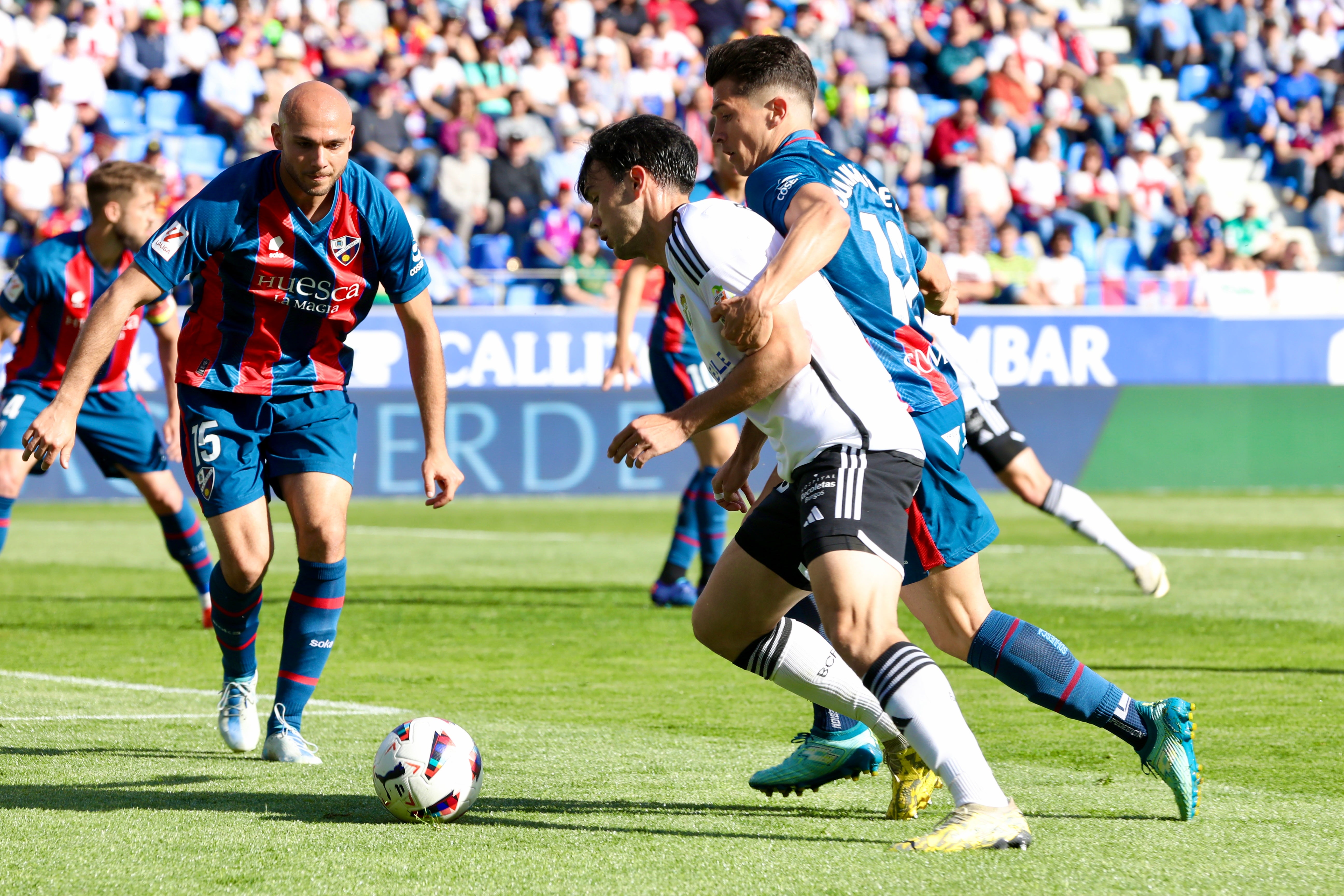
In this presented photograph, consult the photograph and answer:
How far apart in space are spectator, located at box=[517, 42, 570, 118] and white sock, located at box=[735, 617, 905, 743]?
17100mm

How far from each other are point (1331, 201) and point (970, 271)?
686 centimetres

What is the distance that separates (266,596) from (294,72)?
33.5 feet

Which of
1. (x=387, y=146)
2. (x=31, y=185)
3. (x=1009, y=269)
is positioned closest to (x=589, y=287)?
(x=387, y=146)

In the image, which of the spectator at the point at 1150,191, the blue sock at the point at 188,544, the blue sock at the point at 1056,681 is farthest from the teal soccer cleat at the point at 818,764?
the spectator at the point at 1150,191

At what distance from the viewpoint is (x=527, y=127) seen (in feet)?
65.7

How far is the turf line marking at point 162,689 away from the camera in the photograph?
638cm

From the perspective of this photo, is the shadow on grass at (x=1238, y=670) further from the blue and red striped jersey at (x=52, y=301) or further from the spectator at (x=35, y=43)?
the spectator at (x=35, y=43)

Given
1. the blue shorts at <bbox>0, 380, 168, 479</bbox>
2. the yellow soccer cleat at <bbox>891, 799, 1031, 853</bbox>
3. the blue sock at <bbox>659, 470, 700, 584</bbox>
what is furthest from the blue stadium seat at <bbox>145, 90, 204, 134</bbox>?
the yellow soccer cleat at <bbox>891, 799, 1031, 853</bbox>

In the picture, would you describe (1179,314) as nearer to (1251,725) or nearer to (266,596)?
(266,596)

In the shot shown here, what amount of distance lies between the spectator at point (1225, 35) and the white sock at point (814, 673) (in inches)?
911

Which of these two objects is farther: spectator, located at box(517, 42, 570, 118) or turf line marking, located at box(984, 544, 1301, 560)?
spectator, located at box(517, 42, 570, 118)

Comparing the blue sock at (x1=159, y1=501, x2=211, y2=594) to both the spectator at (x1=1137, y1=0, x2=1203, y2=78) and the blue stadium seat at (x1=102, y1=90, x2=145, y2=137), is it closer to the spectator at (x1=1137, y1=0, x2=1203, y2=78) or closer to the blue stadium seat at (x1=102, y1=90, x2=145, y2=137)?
the blue stadium seat at (x1=102, y1=90, x2=145, y2=137)

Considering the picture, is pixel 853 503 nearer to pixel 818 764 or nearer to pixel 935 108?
pixel 818 764

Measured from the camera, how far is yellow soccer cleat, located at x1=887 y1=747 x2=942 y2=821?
4.42 m
